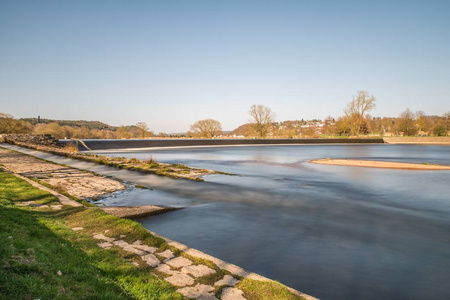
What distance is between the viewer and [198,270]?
3.71 metres

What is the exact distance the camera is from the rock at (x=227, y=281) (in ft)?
11.2

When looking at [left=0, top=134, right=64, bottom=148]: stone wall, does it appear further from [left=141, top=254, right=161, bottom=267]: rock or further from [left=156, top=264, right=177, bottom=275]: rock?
[left=156, top=264, right=177, bottom=275]: rock

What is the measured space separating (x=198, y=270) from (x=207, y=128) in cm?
8251

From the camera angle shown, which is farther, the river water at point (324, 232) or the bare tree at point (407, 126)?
the bare tree at point (407, 126)

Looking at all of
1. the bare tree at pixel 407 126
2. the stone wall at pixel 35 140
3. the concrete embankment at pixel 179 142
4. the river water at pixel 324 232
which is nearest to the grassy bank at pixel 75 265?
the river water at pixel 324 232

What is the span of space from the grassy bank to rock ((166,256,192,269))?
0.13 metres

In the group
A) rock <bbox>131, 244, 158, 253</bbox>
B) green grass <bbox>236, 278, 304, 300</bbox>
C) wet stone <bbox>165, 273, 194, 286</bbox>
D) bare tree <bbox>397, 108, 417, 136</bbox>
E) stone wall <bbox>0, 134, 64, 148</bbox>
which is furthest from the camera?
bare tree <bbox>397, 108, 417, 136</bbox>

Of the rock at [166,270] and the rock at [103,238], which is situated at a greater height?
the rock at [103,238]

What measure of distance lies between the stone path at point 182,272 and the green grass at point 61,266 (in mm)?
165

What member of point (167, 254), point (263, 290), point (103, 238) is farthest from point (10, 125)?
point (263, 290)

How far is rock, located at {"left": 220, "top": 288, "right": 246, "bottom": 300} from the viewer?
3.09 metres

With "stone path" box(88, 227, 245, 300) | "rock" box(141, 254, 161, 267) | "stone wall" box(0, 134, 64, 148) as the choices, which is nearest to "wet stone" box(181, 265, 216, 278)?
"stone path" box(88, 227, 245, 300)

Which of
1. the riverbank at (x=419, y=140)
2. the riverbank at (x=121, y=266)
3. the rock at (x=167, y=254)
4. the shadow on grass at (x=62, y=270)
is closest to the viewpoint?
the shadow on grass at (x=62, y=270)

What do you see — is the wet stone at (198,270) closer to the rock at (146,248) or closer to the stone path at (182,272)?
the stone path at (182,272)
